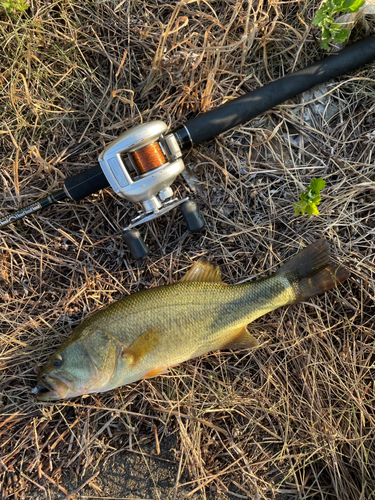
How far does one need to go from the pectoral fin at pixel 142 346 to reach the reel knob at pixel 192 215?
0.93 meters

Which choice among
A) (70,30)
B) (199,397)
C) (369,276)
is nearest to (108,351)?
(199,397)

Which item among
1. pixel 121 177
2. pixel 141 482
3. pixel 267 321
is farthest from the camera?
pixel 267 321

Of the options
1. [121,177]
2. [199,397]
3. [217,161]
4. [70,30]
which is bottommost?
[199,397]

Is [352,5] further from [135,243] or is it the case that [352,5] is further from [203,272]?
[135,243]

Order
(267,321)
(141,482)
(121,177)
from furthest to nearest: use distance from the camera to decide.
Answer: (267,321) < (141,482) < (121,177)

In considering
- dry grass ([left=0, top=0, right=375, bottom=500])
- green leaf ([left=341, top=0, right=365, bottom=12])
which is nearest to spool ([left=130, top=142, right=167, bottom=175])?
dry grass ([left=0, top=0, right=375, bottom=500])

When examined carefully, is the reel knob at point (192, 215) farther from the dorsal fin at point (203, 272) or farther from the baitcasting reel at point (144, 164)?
the dorsal fin at point (203, 272)

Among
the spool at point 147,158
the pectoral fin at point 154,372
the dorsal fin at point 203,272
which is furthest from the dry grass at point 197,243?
the spool at point 147,158

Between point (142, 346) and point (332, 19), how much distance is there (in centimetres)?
322

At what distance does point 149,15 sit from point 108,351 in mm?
3186

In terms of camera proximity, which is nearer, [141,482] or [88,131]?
[141,482]

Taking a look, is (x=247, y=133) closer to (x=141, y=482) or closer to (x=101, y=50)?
(x=101, y=50)

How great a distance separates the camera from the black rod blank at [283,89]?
2.77m

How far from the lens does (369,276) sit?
9.53ft
